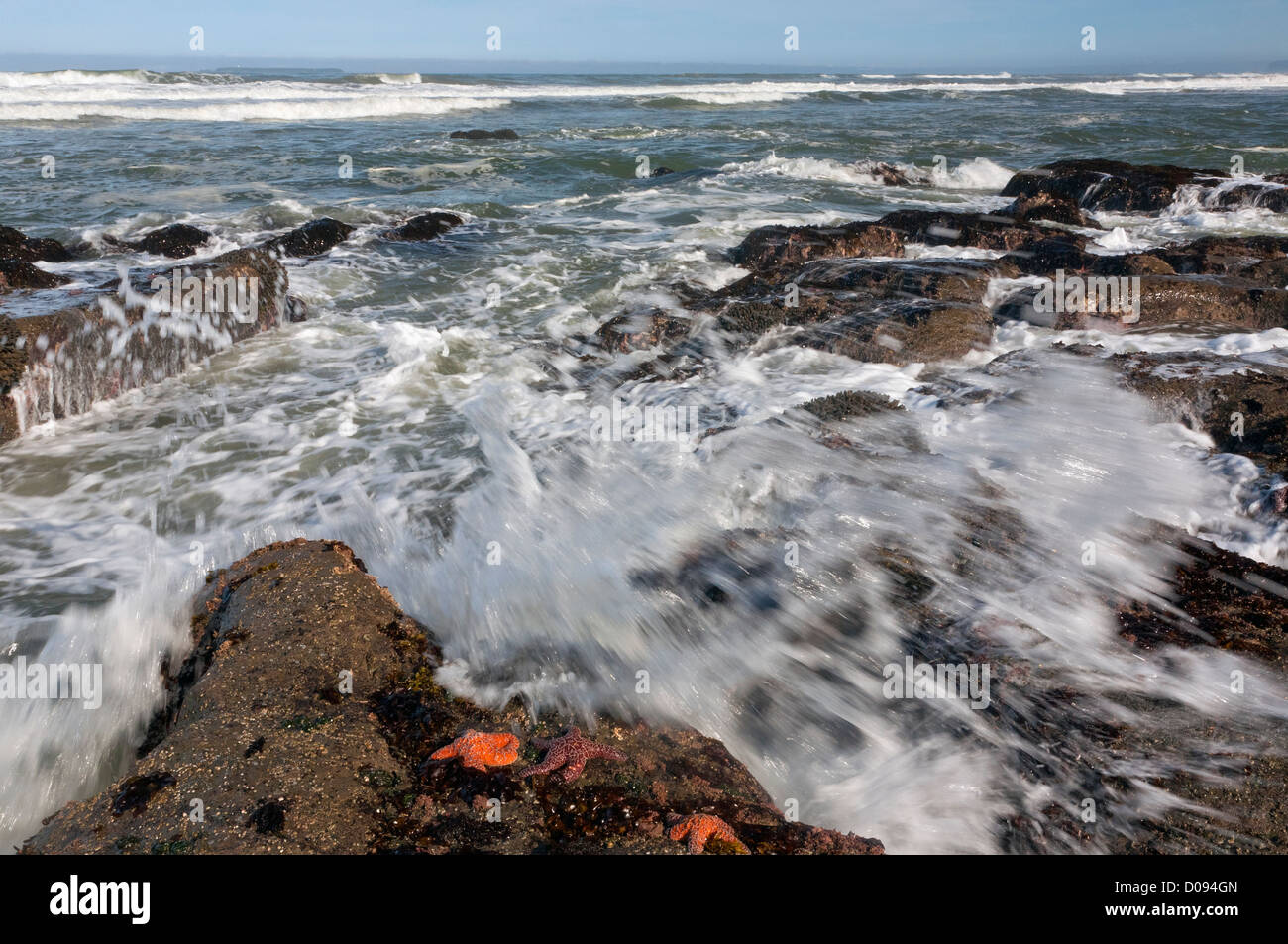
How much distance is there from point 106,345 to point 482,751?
252 inches

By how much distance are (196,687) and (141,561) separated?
83.0 inches

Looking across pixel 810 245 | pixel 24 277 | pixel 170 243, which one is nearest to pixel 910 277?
pixel 810 245

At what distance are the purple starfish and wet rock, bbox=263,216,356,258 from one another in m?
10.9

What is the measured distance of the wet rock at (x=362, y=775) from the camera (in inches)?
98.1

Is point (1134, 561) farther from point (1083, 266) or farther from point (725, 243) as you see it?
point (725, 243)

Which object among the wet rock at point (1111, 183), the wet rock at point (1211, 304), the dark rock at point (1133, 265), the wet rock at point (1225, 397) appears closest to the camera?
the wet rock at point (1225, 397)

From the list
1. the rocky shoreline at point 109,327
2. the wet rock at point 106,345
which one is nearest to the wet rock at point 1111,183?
the rocky shoreline at point 109,327

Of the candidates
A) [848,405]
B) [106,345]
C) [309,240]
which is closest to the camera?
[848,405]

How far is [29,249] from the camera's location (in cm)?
1011

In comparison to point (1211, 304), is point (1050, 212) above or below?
above

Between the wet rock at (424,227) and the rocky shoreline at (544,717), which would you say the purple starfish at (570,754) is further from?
the wet rock at (424,227)

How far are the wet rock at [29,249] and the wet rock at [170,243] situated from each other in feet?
2.78

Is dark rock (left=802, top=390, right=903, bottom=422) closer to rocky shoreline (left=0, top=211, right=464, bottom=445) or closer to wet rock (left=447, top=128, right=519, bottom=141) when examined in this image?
rocky shoreline (left=0, top=211, right=464, bottom=445)

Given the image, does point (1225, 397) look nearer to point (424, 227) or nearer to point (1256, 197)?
point (1256, 197)
